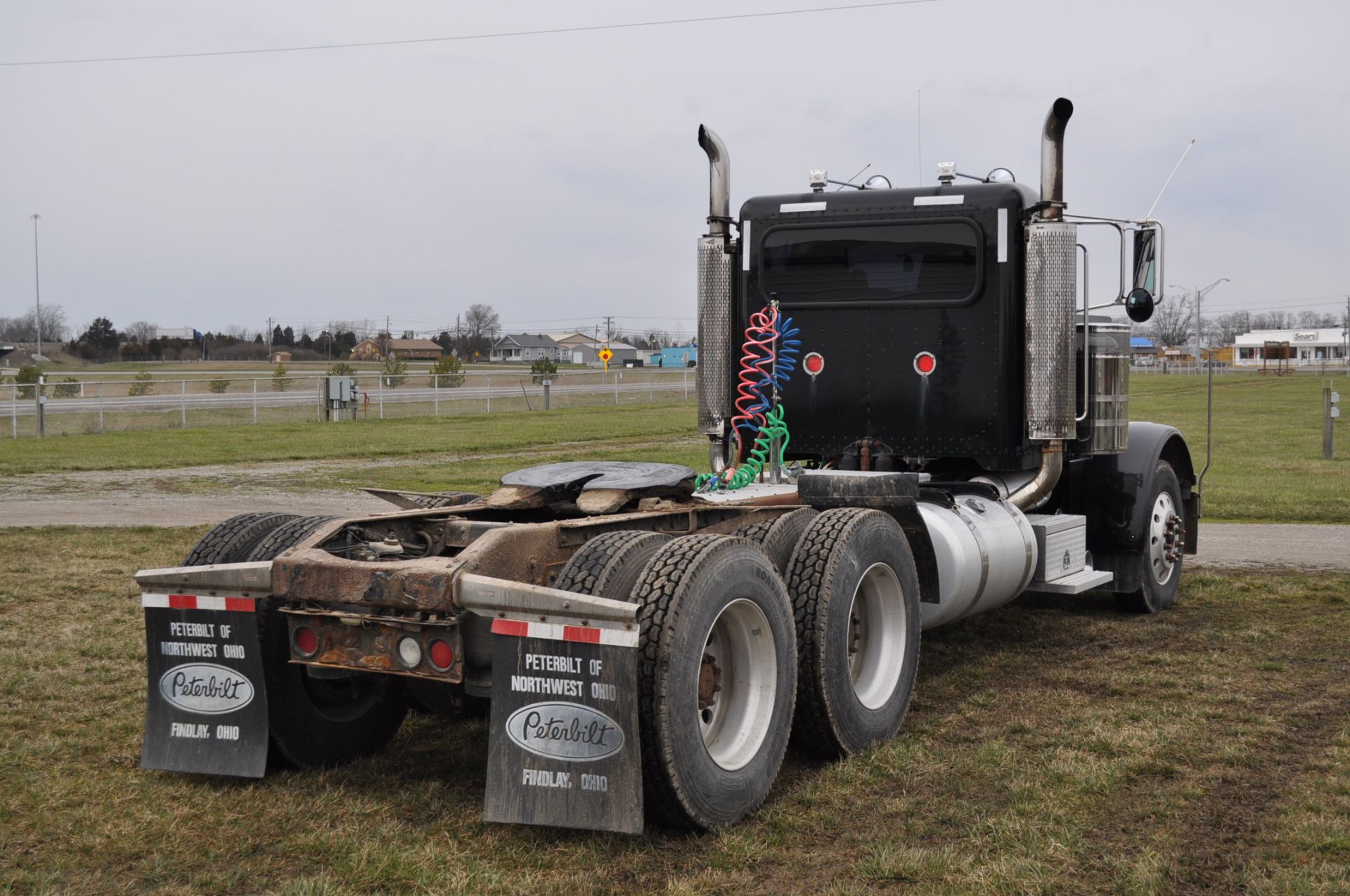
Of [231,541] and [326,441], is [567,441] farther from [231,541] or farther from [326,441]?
[231,541]

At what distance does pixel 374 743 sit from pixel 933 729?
8.01 feet

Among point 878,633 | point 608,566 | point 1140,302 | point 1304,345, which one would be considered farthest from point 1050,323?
point 1304,345

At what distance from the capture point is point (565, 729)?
4.18m

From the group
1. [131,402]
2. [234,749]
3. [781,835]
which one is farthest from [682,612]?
[131,402]

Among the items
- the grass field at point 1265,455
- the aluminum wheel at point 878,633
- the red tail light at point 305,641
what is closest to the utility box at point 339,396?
the grass field at point 1265,455

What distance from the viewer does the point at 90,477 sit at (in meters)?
18.8

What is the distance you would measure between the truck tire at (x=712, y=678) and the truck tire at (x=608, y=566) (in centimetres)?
6

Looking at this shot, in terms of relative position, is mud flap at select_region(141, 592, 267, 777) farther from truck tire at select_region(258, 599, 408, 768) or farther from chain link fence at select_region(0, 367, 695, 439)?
chain link fence at select_region(0, 367, 695, 439)

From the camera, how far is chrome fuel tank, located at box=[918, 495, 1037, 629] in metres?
6.52

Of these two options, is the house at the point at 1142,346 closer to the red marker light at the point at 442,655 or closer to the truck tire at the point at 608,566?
the truck tire at the point at 608,566

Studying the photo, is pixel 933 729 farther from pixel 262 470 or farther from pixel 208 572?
pixel 262 470

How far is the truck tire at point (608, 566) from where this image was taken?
4.38m

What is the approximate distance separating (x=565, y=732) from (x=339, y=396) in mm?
29503

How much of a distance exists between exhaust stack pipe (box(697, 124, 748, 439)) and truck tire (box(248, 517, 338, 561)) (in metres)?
3.21
